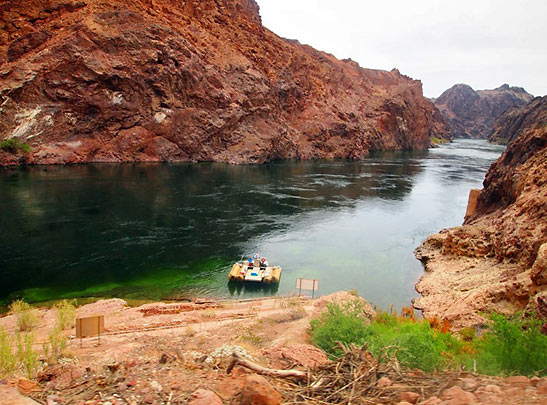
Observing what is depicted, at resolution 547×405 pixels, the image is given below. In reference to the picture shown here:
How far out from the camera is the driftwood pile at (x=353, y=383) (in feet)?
17.8

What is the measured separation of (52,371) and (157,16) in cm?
7056

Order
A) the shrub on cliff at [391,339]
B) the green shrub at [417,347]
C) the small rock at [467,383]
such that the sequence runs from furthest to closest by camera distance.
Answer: the shrub on cliff at [391,339] < the green shrub at [417,347] < the small rock at [467,383]

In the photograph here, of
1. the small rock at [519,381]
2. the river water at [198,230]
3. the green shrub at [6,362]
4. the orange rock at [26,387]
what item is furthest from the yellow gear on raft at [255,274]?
the small rock at [519,381]

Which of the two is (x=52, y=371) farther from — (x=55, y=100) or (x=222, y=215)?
(x=55, y=100)

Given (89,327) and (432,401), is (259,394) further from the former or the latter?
(89,327)

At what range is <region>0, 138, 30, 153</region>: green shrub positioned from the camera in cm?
4845

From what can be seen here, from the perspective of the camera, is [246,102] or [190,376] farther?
[246,102]

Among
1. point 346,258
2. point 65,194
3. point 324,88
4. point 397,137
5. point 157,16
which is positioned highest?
point 157,16

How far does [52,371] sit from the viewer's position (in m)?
7.12

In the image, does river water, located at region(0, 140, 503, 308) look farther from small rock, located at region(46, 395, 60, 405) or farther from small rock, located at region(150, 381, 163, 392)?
small rock, located at region(46, 395, 60, 405)

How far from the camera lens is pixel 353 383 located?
563 cm

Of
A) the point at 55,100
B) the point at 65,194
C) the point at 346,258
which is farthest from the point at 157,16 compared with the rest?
the point at 346,258

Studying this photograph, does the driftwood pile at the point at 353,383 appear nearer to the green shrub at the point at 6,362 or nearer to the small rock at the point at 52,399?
the small rock at the point at 52,399

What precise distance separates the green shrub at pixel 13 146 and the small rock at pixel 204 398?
5373cm
